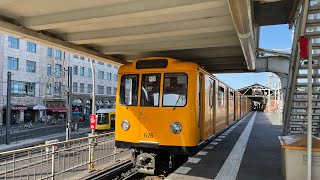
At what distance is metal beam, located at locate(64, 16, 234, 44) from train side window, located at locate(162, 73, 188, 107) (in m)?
1.28

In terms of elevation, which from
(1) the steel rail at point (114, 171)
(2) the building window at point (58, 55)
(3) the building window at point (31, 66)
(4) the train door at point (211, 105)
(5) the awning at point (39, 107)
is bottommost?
(1) the steel rail at point (114, 171)

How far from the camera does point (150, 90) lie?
915 cm

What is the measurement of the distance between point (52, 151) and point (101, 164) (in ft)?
10.4

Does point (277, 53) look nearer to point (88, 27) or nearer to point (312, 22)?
point (312, 22)

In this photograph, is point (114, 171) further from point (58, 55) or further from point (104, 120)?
point (58, 55)

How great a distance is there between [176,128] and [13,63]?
42.1m

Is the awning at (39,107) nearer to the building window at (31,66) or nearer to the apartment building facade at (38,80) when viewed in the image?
the apartment building facade at (38,80)

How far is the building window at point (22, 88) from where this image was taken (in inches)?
1742

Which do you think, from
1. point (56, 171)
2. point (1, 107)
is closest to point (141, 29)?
point (56, 171)

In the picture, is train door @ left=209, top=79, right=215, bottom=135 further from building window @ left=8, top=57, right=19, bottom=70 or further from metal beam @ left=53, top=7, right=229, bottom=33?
building window @ left=8, top=57, right=19, bottom=70

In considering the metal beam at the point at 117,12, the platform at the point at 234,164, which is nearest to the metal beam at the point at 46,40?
the metal beam at the point at 117,12

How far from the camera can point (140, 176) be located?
1093 cm

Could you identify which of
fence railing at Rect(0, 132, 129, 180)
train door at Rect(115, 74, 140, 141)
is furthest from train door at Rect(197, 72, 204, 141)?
fence railing at Rect(0, 132, 129, 180)

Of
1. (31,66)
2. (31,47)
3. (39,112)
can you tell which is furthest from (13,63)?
(39,112)
